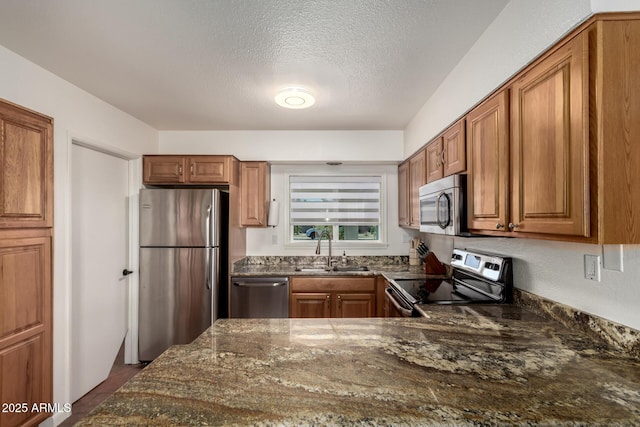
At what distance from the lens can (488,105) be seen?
1.67 m

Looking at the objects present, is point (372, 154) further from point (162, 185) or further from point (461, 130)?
point (162, 185)

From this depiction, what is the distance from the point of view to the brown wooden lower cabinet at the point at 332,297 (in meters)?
3.26

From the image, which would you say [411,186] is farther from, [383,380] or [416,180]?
[383,380]

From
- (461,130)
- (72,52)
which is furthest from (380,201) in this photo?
(72,52)

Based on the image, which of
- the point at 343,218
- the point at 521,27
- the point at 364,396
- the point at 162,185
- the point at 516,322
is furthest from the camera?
the point at 343,218

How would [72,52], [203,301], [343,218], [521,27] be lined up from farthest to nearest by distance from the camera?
[343,218]
[203,301]
[72,52]
[521,27]

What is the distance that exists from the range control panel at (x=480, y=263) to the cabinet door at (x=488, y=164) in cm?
38

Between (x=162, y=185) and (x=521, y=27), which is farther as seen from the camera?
(x=162, y=185)

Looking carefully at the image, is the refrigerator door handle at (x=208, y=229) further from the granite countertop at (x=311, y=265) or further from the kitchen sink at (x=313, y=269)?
the kitchen sink at (x=313, y=269)

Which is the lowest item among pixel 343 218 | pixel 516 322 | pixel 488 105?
pixel 516 322

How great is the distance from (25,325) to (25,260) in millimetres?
398

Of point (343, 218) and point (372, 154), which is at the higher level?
point (372, 154)

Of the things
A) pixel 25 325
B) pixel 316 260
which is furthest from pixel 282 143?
pixel 25 325

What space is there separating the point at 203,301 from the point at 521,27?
3.11m
